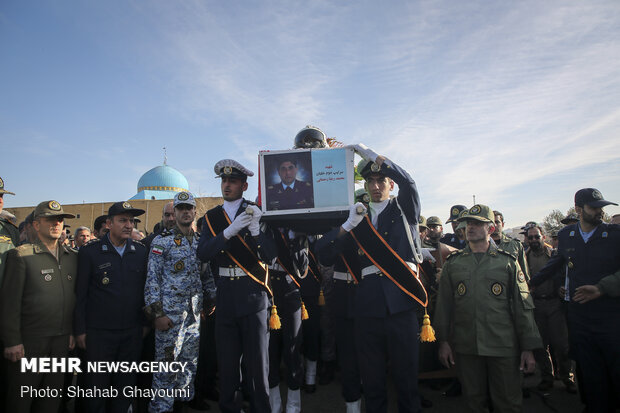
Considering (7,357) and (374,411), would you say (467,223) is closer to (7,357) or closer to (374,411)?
(374,411)

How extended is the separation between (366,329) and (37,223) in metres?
4.06

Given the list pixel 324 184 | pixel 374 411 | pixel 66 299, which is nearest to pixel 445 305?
pixel 374 411

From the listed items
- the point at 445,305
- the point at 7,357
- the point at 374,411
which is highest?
the point at 445,305

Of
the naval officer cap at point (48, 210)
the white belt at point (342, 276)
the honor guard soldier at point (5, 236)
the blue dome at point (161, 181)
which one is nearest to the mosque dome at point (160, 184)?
the blue dome at point (161, 181)

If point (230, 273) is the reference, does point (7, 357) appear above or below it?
below

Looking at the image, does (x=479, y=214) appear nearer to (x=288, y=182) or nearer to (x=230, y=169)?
(x=288, y=182)

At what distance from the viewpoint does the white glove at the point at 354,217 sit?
11.4 ft

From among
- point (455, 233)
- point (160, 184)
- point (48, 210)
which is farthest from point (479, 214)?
point (160, 184)

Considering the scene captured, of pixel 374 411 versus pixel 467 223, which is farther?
pixel 467 223

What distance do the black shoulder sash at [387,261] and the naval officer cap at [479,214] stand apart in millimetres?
986

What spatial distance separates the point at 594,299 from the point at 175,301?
17.4 ft

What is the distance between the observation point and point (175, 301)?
4648 mm

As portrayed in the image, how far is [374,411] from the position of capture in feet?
11.6

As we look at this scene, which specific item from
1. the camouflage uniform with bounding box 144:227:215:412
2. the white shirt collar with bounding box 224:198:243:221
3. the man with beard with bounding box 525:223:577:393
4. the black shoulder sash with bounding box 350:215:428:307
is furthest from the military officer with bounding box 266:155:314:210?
the man with beard with bounding box 525:223:577:393
